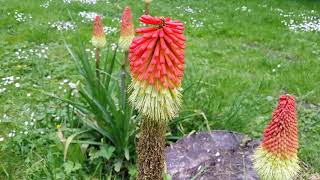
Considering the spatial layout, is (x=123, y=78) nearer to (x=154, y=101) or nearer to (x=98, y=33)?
(x=98, y=33)

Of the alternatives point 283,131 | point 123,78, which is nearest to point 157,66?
point 283,131

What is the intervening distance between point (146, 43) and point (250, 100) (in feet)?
14.3

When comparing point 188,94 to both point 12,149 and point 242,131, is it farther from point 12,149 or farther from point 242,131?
point 12,149

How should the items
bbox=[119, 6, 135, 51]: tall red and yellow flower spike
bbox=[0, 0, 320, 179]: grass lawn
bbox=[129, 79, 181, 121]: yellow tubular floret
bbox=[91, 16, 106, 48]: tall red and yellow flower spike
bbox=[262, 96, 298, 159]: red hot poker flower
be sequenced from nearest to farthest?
bbox=[129, 79, 181, 121]: yellow tubular floret → bbox=[262, 96, 298, 159]: red hot poker flower → bbox=[119, 6, 135, 51]: tall red and yellow flower spike → bbox=[91, 16, 106, 48]: tall red and yellow flower spike → bbox=[0, 0, 320, 179]: grass lawn

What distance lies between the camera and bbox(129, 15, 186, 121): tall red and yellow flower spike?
240cm

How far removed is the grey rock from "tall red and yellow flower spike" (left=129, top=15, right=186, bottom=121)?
196 centimetres

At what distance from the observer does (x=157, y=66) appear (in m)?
2.41

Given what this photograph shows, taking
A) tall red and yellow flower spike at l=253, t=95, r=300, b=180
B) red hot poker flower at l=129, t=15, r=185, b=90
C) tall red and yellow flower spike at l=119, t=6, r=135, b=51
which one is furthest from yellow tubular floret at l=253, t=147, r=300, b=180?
tall red and yellow flower spike at l=119, t=6, r=135, b=51

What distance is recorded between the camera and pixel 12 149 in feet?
16.8

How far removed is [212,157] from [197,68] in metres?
3.25

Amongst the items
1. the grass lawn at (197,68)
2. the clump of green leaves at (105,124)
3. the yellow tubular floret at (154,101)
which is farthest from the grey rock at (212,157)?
the yellow tubular floret at (154,101)

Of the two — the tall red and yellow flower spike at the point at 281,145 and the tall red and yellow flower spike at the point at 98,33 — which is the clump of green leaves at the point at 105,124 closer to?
the tall red and yellow flower spike at the point at 98,33

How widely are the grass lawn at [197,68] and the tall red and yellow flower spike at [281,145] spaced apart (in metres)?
1.76

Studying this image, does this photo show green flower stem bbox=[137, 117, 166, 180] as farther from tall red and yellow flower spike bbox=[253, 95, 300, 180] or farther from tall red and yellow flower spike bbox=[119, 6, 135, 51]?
tall red and yellow flower spike bbox=[119, 6, 135, 51]
